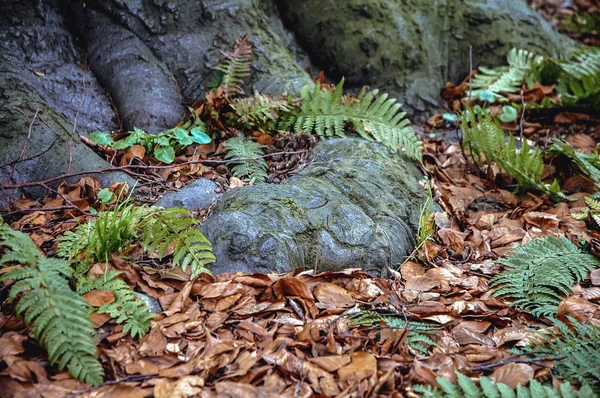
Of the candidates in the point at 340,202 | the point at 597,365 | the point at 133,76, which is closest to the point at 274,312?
the point at 340,202

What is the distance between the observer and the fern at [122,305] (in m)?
2.30

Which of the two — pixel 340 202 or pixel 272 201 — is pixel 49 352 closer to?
pixel 272 201

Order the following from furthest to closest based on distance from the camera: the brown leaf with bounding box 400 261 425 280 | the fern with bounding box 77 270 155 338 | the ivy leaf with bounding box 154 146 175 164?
1. the ivy leaf with bounding box 154 146 175 164
2. the brown leaf with bounding box 400 261 425 280
3. the fern with bounding box 77 270 155 338

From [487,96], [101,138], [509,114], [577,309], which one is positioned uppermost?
[101,138]

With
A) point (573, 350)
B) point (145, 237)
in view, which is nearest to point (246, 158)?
point (145, 237)

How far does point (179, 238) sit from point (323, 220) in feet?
2.78

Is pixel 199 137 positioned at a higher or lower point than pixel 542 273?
higher

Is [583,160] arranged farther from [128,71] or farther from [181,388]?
[128,71]

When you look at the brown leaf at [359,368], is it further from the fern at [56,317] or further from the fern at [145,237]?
the fern at [56,317]

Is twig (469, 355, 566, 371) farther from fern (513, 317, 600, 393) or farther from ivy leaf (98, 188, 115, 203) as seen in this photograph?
ivy leaf (98, 188, 115, 203)

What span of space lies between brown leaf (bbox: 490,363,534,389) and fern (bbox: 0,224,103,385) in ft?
5.37

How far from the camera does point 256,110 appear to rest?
3.79 meters

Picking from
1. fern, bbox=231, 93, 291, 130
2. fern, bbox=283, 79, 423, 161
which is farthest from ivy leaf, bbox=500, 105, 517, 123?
fern, bbox=231, 93, 291, 130

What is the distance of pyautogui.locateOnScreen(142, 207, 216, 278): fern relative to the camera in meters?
2.59
